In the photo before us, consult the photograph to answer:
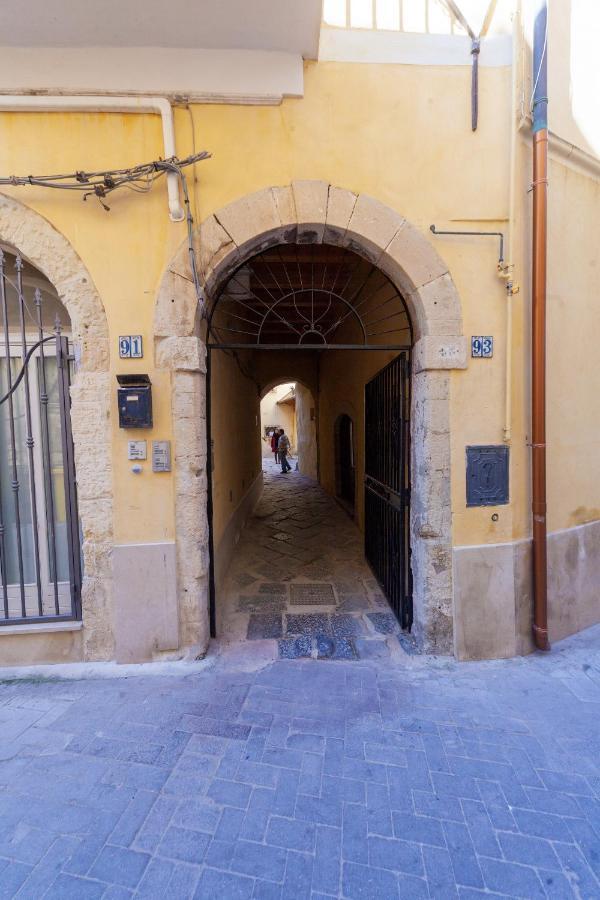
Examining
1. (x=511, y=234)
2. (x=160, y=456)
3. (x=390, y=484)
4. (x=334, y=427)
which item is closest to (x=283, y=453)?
(x=334, y=427)

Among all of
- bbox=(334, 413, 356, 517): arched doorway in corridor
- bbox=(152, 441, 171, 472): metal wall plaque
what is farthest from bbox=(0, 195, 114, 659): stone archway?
bbox=(334, 413, 356, 517): arched doorway in corridor

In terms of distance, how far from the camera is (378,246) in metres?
3.01

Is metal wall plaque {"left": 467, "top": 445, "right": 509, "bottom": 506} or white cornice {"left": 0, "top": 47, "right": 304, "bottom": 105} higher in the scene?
white cornice {"left": 0, "top": 47, "right": 304, "bottom": 105}

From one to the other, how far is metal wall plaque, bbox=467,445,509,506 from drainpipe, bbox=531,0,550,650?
28 cm

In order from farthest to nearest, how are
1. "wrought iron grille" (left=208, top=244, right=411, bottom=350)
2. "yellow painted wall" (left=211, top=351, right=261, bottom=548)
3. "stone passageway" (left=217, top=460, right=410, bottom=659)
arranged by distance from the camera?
"yellow painted wall" (left=211, top=351, right=261, bottom=548)
"wrought iron grille" (left=208, top=244, right=411, bottom=350)
"stone passageway" (left=217, top=460, right=410, bottom=659)

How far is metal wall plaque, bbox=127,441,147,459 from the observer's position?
9.68 ft

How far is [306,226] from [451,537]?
2.59 meters

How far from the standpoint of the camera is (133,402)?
9.46 ft

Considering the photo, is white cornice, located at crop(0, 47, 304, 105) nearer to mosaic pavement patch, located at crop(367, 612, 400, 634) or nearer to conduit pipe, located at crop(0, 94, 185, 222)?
conduit pipe, located at crop(0, 94, 185, 222)

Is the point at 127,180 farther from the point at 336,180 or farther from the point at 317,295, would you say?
the point at 317,295

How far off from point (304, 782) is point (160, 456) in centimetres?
215

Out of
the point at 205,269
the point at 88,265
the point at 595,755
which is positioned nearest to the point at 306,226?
the point at 205,269

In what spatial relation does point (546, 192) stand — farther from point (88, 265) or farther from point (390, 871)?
point (390, 871)

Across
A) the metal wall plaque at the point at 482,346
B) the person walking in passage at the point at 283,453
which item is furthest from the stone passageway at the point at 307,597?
the person walking in passage at the point at 283,453
